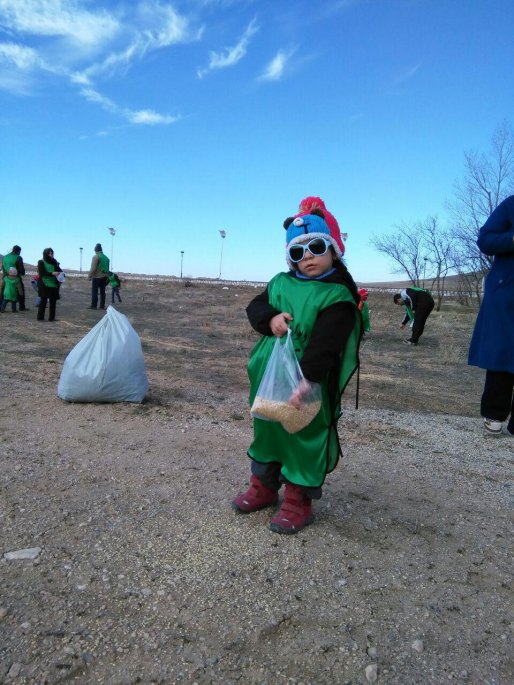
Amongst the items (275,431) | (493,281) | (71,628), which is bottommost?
(71,628)

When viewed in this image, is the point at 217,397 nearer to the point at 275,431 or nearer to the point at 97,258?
the point at 275,431

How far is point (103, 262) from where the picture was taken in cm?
1393

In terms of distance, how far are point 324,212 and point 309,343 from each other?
30.5 inches

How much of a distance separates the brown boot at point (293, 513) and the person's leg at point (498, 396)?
2.31 m

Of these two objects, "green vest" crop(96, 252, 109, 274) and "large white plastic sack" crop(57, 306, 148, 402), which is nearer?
"large white plastic sack" crop(57, 306, 148, 402)

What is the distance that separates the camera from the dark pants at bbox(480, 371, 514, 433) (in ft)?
13.4

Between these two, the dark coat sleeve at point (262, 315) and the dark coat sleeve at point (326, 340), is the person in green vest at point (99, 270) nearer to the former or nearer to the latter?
the dark coat sleeve at point (262, 315)

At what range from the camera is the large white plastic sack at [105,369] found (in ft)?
14.5

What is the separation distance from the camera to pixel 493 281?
13.6 feet

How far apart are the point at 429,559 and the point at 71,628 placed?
1461 mm

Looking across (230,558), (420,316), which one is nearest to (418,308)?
(420,316)

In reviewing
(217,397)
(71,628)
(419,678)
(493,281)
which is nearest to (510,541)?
(419,678)

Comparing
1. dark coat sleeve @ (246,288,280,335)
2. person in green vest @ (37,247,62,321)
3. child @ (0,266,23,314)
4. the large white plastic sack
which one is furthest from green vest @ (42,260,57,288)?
dark coat sleeve @ (246,288,280,335)

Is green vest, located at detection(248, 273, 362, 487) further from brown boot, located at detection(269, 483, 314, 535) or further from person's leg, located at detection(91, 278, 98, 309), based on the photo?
person's leg, located at detection(91, 278, 98, 309)
